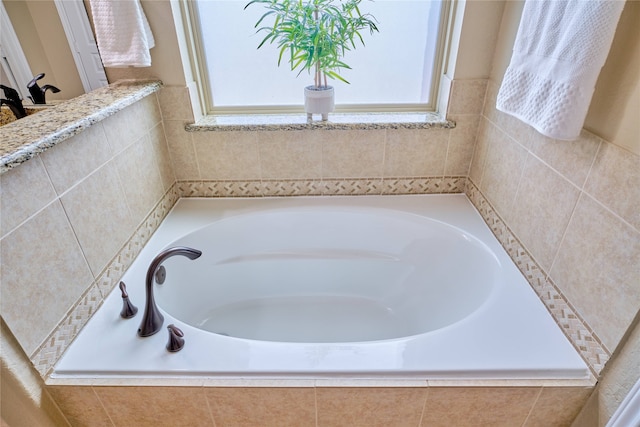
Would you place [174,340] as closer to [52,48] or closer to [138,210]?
[138,210]

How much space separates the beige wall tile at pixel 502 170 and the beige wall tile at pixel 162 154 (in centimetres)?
144

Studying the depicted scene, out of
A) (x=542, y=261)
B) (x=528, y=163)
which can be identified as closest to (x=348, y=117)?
(x=528, y=163)

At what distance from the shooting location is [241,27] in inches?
61.9

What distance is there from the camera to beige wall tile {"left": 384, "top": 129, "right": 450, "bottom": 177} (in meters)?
1.63

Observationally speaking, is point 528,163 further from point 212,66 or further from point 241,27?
point 212,66

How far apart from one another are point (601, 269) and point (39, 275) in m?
1.47

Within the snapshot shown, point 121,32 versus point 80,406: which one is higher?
point 121,32

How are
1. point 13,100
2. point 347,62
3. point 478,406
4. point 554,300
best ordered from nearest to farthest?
point 478,406
point 554,300
point 13,100
point 347,62

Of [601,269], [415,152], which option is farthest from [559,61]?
[415,152]

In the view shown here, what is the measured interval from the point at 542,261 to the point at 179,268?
53.2 inches

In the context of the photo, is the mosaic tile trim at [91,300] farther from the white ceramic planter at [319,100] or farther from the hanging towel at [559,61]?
the hanging towel at [559,61]

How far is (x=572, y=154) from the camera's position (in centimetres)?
102

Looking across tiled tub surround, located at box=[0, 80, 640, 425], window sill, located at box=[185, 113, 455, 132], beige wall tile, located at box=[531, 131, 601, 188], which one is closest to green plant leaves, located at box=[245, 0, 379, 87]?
window sill, located at box=[185, 113, 455, 132]

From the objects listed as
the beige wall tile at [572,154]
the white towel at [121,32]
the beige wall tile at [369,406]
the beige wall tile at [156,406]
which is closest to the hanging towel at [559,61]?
the beige wall tile at [572,154]
